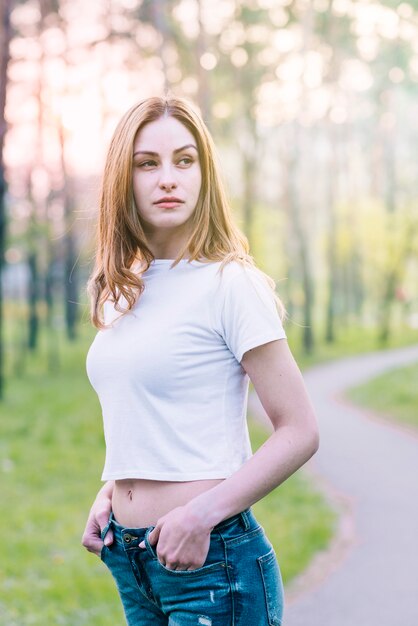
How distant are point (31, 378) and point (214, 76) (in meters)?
10.8

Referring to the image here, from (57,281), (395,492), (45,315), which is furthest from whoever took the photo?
(57,281)

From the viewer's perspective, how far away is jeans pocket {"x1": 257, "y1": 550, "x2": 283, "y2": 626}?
196 centimetres

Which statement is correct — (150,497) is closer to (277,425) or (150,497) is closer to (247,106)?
(277,425)

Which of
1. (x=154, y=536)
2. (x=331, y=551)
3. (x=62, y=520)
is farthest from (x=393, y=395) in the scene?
(x=154, y=536)

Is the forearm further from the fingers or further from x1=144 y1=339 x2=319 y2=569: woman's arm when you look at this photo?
the fingers

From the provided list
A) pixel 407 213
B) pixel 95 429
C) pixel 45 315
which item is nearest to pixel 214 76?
pixel 407 213

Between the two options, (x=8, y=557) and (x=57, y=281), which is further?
(x=57, y=281)

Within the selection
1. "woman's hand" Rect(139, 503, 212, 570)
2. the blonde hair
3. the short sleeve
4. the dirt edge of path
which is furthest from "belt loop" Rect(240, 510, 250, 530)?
the dirt edge of path

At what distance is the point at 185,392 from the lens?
1967mm

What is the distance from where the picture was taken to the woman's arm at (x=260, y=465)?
1.86m

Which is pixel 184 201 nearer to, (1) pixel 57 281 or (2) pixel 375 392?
(2) pixel 375 392

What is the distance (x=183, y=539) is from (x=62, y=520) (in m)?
6.26

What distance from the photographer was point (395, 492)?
28.9 ft

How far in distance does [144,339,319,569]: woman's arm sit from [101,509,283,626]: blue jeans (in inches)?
2.3
